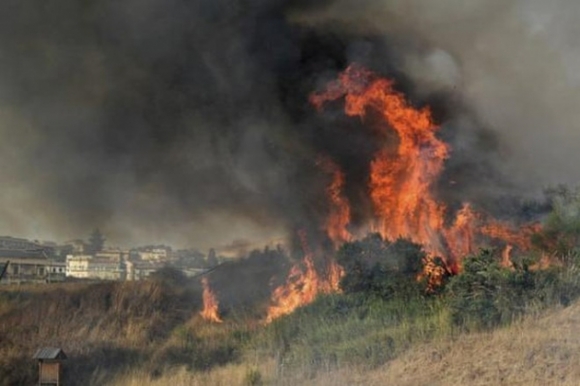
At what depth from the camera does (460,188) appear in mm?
21219

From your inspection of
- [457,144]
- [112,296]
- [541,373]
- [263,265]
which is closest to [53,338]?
[112,296]

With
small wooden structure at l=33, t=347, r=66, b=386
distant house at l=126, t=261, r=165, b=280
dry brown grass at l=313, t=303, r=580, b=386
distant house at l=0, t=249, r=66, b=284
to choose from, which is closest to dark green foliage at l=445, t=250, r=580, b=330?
dry brown grass at l=313, t=303, r=580, b=386

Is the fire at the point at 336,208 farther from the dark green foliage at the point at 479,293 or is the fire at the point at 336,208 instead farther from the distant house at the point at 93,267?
the distant house at the point at 93,267

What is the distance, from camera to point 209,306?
21094 mm

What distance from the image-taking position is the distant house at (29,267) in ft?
76.7

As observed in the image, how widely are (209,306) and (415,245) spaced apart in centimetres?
749

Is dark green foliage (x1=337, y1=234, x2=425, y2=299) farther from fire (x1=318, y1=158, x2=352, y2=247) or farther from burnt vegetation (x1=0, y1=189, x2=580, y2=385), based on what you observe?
fire (x1=318, y1=158, x2=352, y2=247)

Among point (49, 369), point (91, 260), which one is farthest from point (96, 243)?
point (49, 369)

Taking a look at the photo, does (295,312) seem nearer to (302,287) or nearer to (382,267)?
(302,287)

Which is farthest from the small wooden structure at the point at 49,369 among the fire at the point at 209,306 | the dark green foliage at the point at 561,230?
the dark green foliage at the point at 561,230

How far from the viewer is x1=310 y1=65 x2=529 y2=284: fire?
2027 cm

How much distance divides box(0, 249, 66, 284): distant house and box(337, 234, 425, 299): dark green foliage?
1263 centimetres

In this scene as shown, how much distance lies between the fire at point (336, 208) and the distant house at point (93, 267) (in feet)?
31.1

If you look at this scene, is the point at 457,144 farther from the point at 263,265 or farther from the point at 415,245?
the point at 263,265
